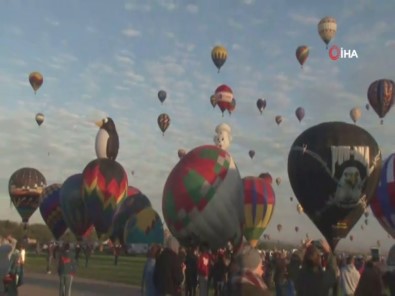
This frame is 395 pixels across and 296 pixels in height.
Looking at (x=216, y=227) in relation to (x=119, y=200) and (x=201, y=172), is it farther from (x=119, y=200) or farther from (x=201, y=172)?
(x=119, y=200)

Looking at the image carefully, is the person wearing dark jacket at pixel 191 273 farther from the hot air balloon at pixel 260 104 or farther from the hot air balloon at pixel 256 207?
the hot air balloon at pixel 260 104

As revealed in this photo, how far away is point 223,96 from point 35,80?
1465cm

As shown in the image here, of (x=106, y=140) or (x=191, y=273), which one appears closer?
(x=191, y=273)

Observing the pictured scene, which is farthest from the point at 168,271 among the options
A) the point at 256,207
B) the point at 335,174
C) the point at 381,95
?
the point at 381,95

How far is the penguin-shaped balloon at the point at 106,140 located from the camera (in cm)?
4034

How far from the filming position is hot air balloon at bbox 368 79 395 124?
1271 inches

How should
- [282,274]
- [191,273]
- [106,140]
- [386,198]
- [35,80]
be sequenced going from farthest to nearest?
[35,80] → [106,140] → [386,198] → [191,273] → [282,274]

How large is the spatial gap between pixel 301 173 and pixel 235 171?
2.65 m

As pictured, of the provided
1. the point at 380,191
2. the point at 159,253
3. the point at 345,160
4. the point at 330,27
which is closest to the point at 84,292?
the point at 159,253

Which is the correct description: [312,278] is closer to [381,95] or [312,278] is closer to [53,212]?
[381,95]

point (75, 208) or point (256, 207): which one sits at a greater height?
point (75, 208)

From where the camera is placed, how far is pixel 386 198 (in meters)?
29.3

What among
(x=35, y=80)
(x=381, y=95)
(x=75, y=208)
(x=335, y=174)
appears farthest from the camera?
(x=35, y=80)

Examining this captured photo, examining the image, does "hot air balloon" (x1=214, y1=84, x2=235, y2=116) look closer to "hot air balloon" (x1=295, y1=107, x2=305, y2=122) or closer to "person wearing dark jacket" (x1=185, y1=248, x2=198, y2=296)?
"hot air balloon" (x1=295, y1=107, x2=305, y2=122)
